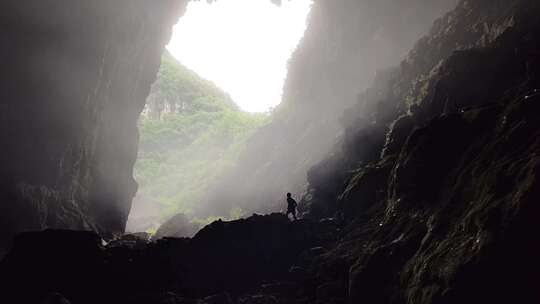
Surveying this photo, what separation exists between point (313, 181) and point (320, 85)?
52.9 meters

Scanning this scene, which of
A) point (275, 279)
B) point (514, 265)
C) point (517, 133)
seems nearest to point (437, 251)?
point (514, 265)

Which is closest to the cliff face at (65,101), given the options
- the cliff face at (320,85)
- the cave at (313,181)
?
the cave at (313,181)

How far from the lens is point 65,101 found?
47.4 metres

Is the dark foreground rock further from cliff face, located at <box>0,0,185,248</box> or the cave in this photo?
cliff face, located at <box>0,0,185,248</box>

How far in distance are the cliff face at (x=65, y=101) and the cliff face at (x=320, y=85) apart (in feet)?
99.3

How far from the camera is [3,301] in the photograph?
25438mm

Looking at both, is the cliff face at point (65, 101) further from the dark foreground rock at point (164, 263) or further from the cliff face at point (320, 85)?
the cliff face at point (320, 85)

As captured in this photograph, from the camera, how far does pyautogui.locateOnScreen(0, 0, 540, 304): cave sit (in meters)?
16.0

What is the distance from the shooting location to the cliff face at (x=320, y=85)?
3241 inches

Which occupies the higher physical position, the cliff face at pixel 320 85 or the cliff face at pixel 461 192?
the cliff face at pixel 320 85

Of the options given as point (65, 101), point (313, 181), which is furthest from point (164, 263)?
point (313, 181)

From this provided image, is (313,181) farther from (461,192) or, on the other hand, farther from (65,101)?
(461,192)

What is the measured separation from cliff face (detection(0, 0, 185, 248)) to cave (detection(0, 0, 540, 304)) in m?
0.18

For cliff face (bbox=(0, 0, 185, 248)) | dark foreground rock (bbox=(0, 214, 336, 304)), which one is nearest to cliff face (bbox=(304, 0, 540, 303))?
dark foreground rock (bbox=(0, 214, 336, 304))
